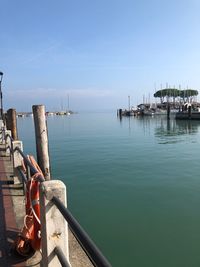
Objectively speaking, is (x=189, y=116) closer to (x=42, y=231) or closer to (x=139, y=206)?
(x=139, y=206)

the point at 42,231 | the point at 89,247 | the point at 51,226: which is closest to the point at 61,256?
the point at 51,226

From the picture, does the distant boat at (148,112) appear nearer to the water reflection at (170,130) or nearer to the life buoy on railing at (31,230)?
the water reflection at (170,130)

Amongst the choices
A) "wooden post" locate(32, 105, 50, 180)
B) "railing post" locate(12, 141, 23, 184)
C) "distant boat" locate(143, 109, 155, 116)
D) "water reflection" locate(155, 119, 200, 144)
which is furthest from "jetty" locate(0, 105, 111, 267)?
"distant boat" locate(143, 109, 155, 116)

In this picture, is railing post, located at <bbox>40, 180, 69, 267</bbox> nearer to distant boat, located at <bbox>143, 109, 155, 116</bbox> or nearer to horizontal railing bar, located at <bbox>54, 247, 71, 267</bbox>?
horizontal railing bar, located at <bbox>54, 247, 71, 267</bbox>

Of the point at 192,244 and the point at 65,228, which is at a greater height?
the point at 65,228

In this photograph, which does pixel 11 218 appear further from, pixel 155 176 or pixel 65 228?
pixel 155 176

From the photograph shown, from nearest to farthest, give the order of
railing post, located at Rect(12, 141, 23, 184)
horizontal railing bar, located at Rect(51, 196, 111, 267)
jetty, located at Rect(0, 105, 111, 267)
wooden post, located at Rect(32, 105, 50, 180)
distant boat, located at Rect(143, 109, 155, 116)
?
horizontal railing bar, located at Rect(51, 196, 111, 267) → jetty, located at Rect(0, 105, 111, 267) → wooden post, located at Rect(32, 105, 50, 180) → railing post, located at Rect(12, 141, 23, 184) → distant boat, located at Rect(143, 109, 155, 116)

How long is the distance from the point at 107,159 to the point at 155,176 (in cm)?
635

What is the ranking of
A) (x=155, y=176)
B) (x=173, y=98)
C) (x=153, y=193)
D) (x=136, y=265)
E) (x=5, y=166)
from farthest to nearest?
(x=173, y=98)
(x=155, y=176)
(x=153, y=193)
(x=5, y=166)
(x=136, y=265)

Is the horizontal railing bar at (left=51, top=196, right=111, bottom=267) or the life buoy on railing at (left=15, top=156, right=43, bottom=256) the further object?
the life buoy on railing at (left=15, top=156, right=43, bottom=256)

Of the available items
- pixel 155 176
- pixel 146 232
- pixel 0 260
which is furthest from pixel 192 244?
pixel 155 176

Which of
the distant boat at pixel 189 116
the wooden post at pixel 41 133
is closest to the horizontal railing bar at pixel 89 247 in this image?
the wooden post at pixel 41 133

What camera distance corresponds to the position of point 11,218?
20.1 feet

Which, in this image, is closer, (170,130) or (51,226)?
(51,226)
